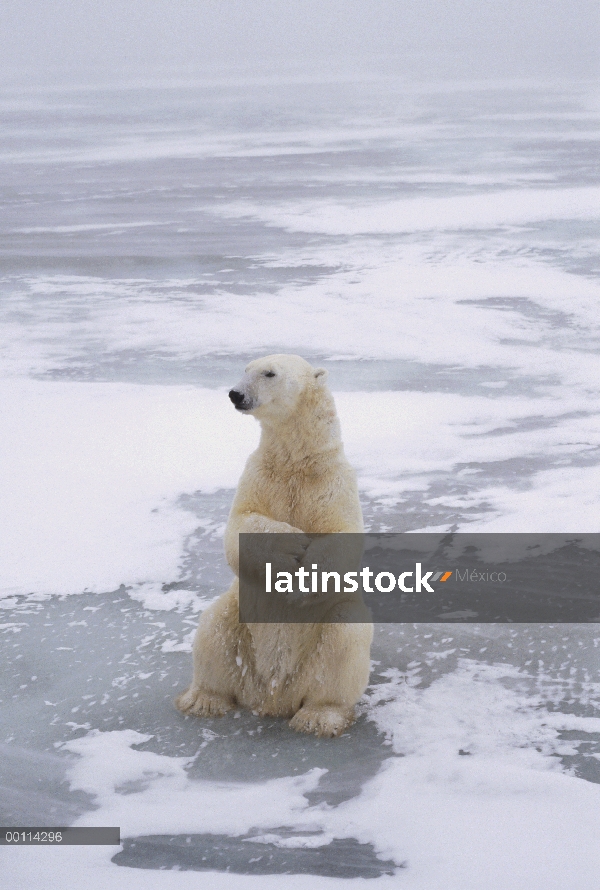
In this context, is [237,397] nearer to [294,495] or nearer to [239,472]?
[294,495]

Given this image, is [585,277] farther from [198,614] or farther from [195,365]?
[198,614]

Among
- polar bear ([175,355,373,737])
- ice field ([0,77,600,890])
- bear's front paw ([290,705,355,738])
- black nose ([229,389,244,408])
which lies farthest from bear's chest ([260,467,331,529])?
ice field ([0,77,600,890])

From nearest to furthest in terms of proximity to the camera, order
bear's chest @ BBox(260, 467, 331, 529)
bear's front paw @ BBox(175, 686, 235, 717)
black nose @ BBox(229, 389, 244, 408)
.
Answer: black nose @ BBox(229, 389, 244, 408)
bear's chest @ BBox(260, 467, 331, 529)
bear's front paw @ BBox(175, 686, 235, 717)

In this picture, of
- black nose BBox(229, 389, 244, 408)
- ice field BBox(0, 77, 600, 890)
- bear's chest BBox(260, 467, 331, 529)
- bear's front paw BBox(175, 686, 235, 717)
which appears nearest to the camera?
ice field BBox(0, 77, 600, 890)

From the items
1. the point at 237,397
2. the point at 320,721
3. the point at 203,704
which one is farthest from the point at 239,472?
the point at 237,397

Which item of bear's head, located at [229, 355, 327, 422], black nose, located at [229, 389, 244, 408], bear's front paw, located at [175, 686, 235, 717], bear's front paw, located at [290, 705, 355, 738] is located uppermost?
bear's head, located at [229, 355, 327, 422]

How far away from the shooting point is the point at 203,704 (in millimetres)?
3721

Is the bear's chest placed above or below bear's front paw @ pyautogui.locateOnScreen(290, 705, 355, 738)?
above

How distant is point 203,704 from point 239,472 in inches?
103

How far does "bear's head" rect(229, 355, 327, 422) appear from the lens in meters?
3.38

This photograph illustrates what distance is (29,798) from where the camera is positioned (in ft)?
11.0

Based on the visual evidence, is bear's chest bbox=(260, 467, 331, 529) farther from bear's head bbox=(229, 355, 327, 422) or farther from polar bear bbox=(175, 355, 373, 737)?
bear's head bbox=(229, 355, 327, 422)

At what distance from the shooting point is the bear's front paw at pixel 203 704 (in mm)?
3711

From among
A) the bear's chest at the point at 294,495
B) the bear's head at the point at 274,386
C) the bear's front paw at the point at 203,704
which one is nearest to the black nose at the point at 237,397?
the bear's head at the point at 274,386
